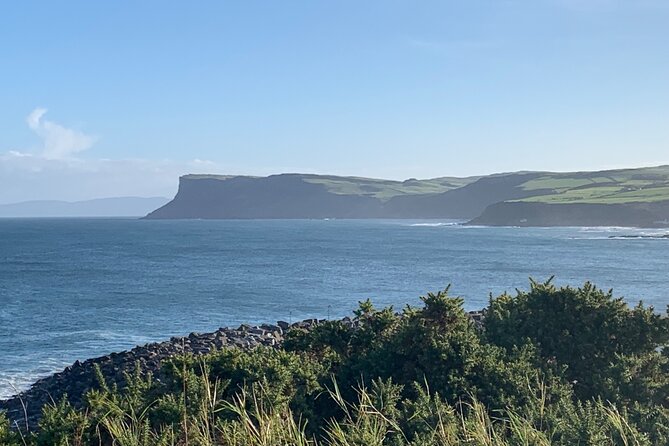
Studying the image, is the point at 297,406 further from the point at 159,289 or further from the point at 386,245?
the point at 386,245

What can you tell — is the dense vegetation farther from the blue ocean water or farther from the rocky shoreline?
the blue ocean water

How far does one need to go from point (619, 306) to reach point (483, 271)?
57.1 meters

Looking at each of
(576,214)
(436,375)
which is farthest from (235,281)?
(576,214)

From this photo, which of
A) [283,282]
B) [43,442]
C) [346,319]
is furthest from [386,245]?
[43,442]

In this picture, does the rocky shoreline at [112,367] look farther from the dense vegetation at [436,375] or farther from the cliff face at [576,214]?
the cliff face at [576,214]

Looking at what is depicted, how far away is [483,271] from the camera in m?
74.4

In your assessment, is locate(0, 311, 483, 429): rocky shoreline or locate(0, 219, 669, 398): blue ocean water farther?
locate(0, 219, 669, 398): blue ocean water

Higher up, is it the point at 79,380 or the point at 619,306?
the point at 619,306

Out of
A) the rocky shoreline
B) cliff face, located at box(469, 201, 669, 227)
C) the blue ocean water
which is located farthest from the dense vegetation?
cliff face, located at box(469, 201, 669, 227)

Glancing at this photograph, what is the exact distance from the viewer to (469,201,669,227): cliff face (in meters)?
156

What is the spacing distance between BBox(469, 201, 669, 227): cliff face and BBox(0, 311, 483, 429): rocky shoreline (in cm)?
13454

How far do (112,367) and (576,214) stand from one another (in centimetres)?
15726

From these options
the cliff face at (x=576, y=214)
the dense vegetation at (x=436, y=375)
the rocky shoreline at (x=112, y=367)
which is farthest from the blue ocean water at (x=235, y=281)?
the cliff face at (x=576, y=214)

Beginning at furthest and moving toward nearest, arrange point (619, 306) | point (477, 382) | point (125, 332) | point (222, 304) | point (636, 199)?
point (636, 199) → point (222, 304) → point (125, 332) → point (619, 306) → point (477, 382)
